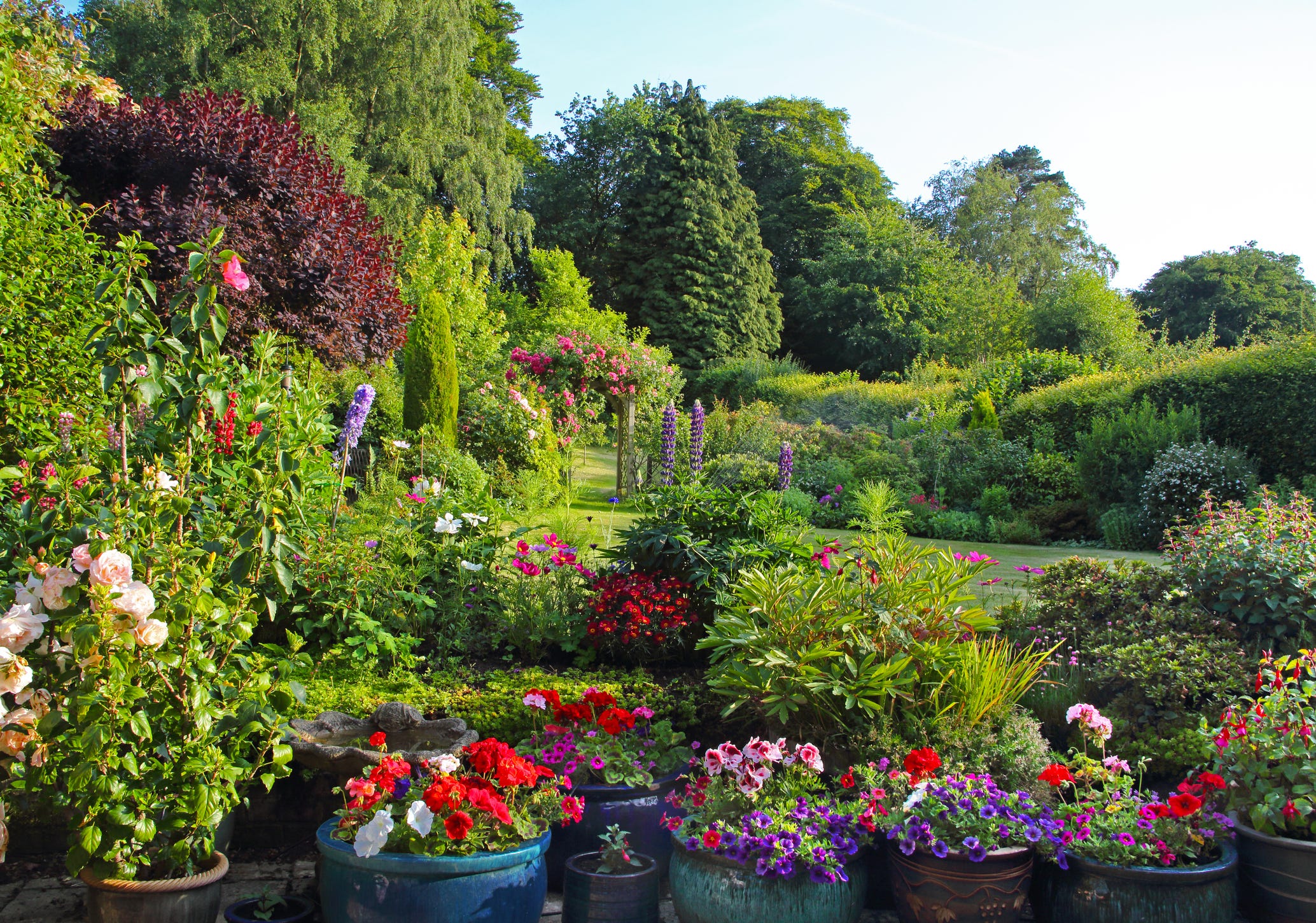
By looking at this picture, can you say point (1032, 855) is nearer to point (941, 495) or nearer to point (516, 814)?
point (516, 814)

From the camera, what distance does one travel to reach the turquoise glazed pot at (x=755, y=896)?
7.39ft

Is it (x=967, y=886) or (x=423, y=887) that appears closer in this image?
(x=423, y=887)

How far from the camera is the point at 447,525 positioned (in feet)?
12.6

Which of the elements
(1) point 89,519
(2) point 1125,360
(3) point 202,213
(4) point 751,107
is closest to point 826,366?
(4) point 751,107

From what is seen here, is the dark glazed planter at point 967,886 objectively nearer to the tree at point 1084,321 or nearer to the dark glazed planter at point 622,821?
the dark glazed planter at point 622,821

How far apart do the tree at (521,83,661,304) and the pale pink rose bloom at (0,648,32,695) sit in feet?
80.3

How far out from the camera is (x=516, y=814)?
2312 millimetres

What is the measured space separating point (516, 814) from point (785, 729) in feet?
3.39

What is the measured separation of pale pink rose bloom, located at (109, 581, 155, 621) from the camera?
6.67 feet

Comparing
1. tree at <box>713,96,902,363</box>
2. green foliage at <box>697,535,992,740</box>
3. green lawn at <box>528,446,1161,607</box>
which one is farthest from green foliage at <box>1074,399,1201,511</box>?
tree at <box>713,96,902,363</box>

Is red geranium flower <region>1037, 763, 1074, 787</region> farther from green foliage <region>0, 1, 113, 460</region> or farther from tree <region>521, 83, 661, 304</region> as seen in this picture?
tree <region>521, 83, 661, 304</region>

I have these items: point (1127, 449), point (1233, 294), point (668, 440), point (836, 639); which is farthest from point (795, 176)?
point (836, 639)

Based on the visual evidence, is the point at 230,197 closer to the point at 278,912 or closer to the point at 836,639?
the point at 278,912

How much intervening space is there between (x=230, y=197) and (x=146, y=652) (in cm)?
617
